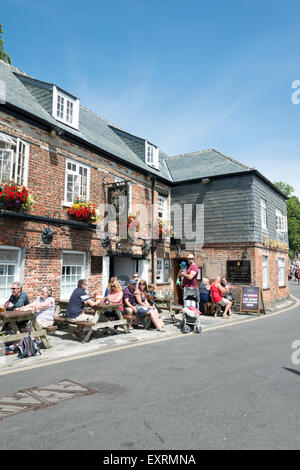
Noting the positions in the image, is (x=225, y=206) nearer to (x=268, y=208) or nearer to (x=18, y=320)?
(x=268, y=208)

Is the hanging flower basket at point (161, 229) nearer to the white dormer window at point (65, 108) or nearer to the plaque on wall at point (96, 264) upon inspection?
the plaque on wall at point (96, 264)

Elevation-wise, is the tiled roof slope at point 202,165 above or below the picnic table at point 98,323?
above

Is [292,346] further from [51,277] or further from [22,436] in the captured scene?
[51,277]

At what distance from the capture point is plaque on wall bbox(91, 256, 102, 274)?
12.2 m

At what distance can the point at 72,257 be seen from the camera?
11656 millimetres

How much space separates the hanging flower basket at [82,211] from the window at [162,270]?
232 inches

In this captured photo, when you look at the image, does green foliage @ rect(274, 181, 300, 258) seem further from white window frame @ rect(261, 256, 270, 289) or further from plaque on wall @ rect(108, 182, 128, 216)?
plaque on wall @ rect(108, 182, 128, 216)

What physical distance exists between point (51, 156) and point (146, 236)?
611 centimetres

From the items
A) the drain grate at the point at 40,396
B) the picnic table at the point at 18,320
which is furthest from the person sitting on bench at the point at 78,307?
the drain grate at the point at 40,396

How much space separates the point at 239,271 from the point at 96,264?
724 centimetres

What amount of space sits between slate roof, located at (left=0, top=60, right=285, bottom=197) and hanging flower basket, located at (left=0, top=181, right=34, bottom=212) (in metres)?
2.51

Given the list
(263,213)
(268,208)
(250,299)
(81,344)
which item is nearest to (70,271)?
(81,344)

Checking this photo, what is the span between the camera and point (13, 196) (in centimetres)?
905

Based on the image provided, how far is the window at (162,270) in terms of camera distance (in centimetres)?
1679
